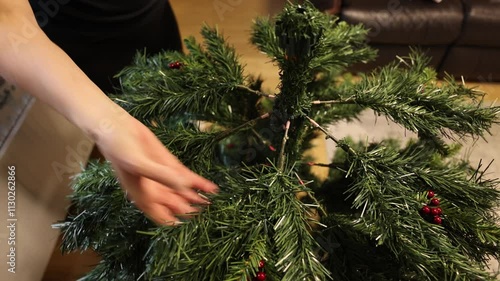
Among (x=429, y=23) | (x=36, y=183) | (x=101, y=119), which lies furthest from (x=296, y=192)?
(x=429, y=23)

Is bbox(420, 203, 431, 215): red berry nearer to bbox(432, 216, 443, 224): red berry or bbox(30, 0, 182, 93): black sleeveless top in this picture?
bbox(432, 216, 443, 224): red berry

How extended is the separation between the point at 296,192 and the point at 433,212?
151 millimetres

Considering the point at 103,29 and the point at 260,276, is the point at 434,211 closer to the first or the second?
the point at 260,276

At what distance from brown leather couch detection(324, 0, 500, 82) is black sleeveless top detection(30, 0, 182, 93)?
809 millimetres

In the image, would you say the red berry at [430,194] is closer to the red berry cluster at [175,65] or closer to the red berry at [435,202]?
the red berry at [435,202]

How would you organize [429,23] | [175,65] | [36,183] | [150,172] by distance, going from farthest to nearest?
[429,23]
[36,183]
[175,65]
[150,172]

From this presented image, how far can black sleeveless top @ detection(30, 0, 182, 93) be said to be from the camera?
0.74m

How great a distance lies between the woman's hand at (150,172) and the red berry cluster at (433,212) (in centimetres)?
23

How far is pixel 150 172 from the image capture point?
0.37m

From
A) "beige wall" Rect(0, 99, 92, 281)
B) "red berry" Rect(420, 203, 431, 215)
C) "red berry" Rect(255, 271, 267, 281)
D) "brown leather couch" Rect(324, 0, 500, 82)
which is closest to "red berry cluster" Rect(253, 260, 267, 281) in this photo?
"red berry" Rect(255, 271, 267, 281)

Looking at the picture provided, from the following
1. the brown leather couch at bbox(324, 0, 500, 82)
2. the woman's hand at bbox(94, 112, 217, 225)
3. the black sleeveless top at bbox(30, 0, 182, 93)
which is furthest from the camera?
the brown leather couch at bbox(324, 0, 500, 82)

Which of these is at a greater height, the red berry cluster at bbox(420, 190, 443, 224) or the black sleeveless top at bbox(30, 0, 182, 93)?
the black sleeveless top at bbox(30, 0, 182, 93)

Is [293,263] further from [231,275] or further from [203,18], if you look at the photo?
[203,18]

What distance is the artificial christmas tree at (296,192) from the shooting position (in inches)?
15.4
